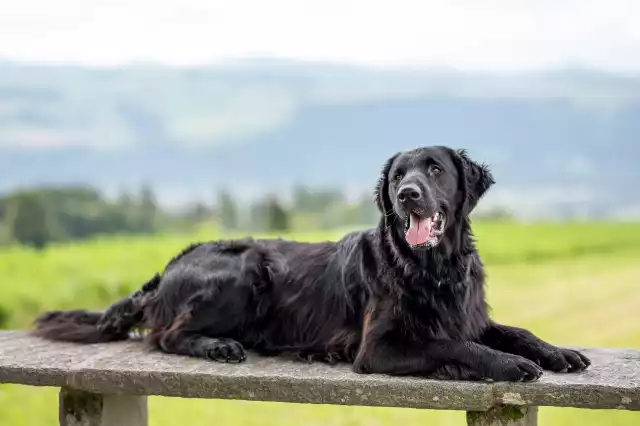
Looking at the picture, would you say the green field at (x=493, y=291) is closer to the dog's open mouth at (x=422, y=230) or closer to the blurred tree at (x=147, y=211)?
the blurred tree at (x=147, y=211)

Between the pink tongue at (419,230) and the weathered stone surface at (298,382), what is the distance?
0.43 m

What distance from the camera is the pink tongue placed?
2.46m

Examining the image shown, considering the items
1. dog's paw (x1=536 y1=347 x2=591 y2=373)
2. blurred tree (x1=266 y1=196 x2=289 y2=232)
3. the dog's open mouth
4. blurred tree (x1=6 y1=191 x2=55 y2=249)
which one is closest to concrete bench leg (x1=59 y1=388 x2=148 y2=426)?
the dog's open mouth

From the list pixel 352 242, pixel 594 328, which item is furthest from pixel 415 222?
pixel 594 328

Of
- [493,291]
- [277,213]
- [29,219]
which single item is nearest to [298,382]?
[493,291]

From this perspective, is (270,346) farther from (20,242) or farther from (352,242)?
Answer: (20,242)

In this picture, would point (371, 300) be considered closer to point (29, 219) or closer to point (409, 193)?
point (409, 193)

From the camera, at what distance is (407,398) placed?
2393 millimetres

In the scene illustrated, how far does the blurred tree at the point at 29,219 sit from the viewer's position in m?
5.90

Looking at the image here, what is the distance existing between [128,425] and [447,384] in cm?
130

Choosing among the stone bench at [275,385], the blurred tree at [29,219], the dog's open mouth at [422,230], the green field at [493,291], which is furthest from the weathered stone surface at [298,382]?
the blurred tree at [29,219]

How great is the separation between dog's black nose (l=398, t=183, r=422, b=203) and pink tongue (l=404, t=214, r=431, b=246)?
0.09 m

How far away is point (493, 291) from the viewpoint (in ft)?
16.3

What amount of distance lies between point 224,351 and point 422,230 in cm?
87
